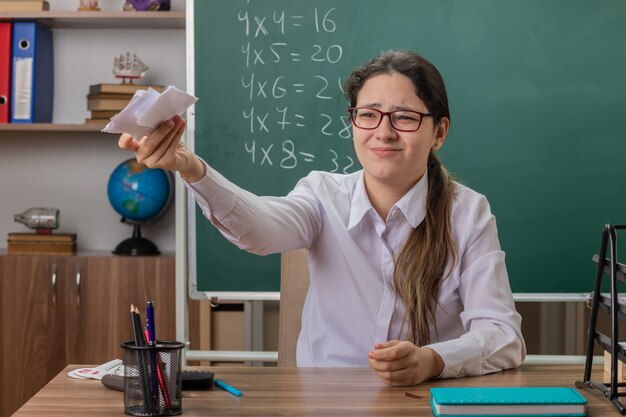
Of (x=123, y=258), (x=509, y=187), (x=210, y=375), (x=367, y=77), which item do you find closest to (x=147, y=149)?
(x=210, y=375)

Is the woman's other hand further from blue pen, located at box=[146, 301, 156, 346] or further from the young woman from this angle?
blue pen, located at box=[146, 301, 156, 346]

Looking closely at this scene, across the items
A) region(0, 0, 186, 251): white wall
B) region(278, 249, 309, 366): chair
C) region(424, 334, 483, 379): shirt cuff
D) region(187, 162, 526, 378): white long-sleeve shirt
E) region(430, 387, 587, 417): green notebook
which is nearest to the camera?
region(430, 387, 587, 417): green notebook

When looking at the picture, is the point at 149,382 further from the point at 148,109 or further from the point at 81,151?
the point at 81,151

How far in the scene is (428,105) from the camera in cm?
189

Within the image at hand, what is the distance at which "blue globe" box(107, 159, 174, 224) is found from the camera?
11.0 feet

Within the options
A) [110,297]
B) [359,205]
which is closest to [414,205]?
[359,205]

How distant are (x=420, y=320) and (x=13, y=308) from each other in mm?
1966

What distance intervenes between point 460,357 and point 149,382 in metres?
0.57

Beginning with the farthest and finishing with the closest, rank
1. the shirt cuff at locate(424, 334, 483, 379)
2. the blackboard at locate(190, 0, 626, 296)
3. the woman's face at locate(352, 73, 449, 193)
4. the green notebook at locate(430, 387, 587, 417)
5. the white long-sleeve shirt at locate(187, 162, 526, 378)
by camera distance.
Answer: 1. the blackboard at locate(190, 0, 626, 296)
2. the woman's face at locate(352, 73, 449, 193)
3. the white long-sleeve shirt at locate(187, 162, 526, 378)
4. the shirt cuff at locate(424, 334, 483, 379)
5. the green notebook at locate(430, 387, 587, 417)

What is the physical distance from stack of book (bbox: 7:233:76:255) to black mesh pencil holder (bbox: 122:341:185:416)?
7.12 feet

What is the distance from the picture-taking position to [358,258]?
194cm

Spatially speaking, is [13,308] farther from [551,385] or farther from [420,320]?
[551,385]

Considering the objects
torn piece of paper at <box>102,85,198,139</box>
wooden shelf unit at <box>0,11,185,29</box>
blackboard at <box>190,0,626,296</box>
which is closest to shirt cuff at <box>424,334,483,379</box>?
torn piece of paper at <box>102,85,198,139</box>

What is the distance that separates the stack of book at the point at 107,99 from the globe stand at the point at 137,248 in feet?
1.49
